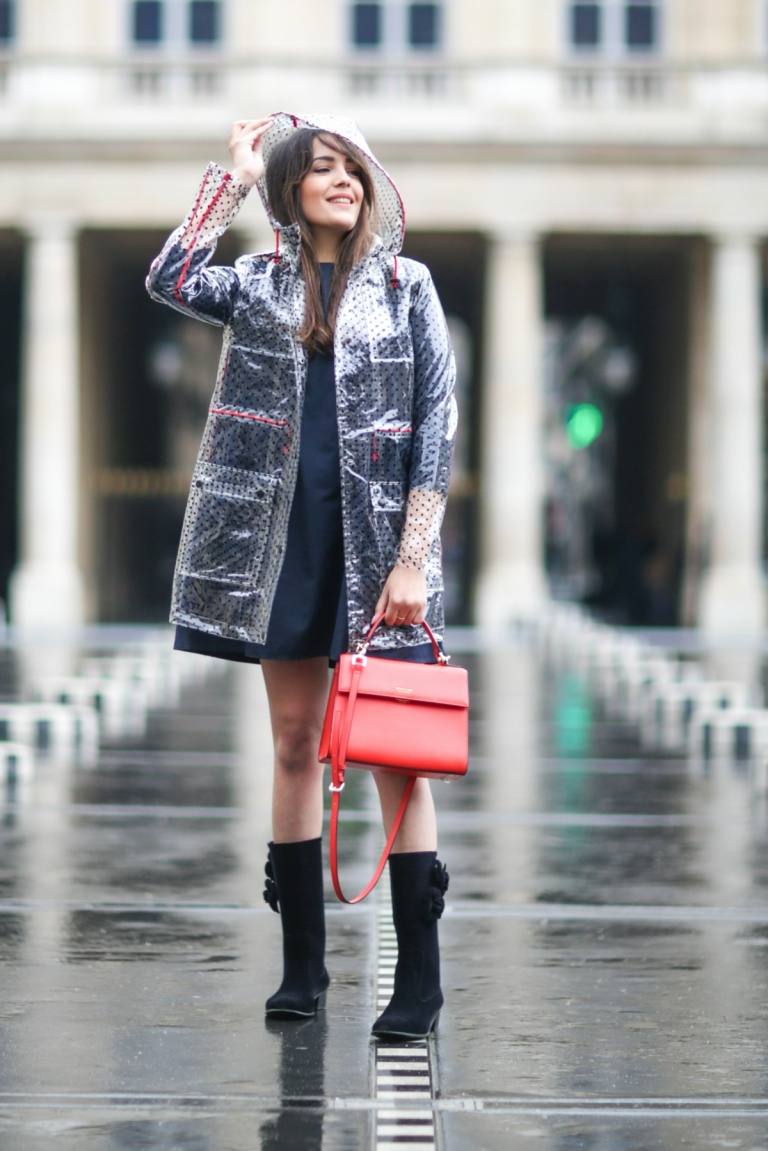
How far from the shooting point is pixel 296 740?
5699 mm

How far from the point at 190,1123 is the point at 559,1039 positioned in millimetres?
1115

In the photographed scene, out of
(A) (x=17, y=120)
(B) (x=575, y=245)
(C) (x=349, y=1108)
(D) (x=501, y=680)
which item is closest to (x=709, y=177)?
(B) (x=575, y=245)

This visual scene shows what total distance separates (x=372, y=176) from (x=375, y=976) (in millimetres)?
2058

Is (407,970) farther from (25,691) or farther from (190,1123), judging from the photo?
(25,691)

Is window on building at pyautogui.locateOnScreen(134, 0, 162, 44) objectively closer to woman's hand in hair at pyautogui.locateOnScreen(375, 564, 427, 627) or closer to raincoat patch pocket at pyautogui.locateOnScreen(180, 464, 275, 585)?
raincoat patch pocket at pyautogui.locateOnScreen(180, 464, 275, 585)

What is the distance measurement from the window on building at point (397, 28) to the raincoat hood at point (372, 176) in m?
29.5

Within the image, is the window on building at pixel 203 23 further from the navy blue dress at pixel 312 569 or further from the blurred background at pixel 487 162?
the navy blue dress at pixel 312 569

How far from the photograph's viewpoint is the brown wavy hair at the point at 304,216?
5621 millimetres

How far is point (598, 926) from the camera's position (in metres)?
7.04

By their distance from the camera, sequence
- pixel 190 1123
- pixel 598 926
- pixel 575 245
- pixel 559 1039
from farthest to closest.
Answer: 1. pixel 575 245
2. pixel 598 926
3. pixel 559 1039
4. pixel 190 1123

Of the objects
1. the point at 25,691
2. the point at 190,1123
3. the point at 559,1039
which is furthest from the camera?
the point at 25,691

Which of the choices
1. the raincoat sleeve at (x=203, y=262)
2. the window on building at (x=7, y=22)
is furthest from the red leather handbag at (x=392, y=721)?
the window on building at (x=7, y=22)

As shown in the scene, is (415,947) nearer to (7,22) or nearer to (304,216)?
(304,216)

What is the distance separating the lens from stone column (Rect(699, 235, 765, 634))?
111ft
